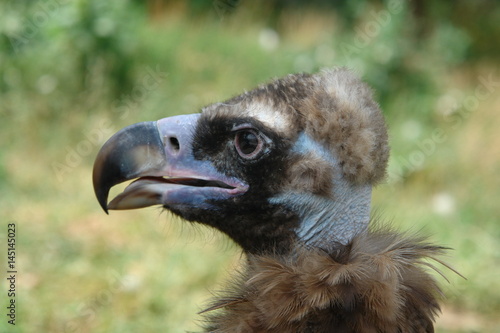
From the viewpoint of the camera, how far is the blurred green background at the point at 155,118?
437 cm

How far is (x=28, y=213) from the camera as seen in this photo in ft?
17.1

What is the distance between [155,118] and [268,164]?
469 cm

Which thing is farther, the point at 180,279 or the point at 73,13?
the point at 73,13

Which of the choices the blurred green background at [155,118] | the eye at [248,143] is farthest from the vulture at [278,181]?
the blurred green background at [155,118]

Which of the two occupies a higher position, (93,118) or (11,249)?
(93,118)

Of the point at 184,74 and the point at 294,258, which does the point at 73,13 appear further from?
the point at 294,258

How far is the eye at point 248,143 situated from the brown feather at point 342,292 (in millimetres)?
348

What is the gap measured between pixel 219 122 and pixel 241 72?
20.3ft

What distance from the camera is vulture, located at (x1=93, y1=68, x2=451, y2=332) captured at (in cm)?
229

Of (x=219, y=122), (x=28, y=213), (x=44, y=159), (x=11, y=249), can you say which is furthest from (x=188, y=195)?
(x=44, y=159)

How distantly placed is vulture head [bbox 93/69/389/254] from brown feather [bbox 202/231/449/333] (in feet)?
0.43

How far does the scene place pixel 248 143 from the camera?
7.86 feet

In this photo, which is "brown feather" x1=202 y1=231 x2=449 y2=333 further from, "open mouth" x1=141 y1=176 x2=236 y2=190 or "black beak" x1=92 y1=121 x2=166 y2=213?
"black beak" x1=92 y1=121 x2=166 y2=213

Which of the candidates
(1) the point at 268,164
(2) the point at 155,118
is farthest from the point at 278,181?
(2) the point at 155,118
